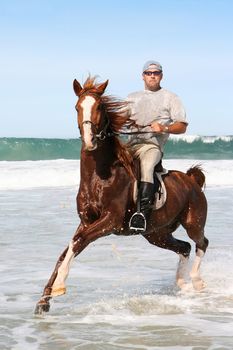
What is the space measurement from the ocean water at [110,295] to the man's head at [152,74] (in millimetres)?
1898

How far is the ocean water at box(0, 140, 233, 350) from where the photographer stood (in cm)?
589

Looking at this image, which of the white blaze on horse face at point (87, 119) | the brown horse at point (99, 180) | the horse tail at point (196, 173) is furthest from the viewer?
the horse tail at point (196, 173)

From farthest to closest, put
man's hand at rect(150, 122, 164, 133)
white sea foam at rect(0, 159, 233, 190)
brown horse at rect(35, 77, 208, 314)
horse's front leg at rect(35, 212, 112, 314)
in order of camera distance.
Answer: white sea foam at rect(0, 159, 233, 190), man's hand at rect(150, 122, 164, 133), horse's front leg at rect(35, 212, 112, 314), brown horse at rect(35, 77, 208, 314)

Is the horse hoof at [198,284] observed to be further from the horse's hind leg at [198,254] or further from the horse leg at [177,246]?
the horse leg at [177,246]

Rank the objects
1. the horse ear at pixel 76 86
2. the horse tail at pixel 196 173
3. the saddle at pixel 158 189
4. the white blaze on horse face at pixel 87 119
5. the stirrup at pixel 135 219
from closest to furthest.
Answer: the white blaze on horse face at pixel 87 119 → the horse ear at pixel 76 86 → the stirrup at pixel 135 219 → the saddle at pixel 158 189 → the horse tail at pixel 196 173

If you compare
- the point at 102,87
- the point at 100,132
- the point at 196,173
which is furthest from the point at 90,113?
the point at 196,173

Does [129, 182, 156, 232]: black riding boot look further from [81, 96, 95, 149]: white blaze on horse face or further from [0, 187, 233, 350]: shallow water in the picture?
[81, 96, 95, 149]: white blaze on horse face

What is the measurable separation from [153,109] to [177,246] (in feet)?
5.89

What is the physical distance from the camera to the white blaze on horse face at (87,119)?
6371 mm

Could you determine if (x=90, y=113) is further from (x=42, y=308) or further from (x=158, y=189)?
(x=42, y=308)

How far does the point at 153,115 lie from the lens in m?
7.65

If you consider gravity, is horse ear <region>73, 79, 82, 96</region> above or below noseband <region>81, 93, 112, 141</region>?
above

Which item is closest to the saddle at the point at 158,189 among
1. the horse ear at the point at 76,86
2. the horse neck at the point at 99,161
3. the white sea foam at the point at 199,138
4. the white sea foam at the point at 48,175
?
the horse neck at the point at 99,161

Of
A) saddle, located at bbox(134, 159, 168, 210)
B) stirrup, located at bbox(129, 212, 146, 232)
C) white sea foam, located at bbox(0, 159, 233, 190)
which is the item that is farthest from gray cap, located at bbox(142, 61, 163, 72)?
white sea foam, located at bbox(0, 159, 233, 190)
